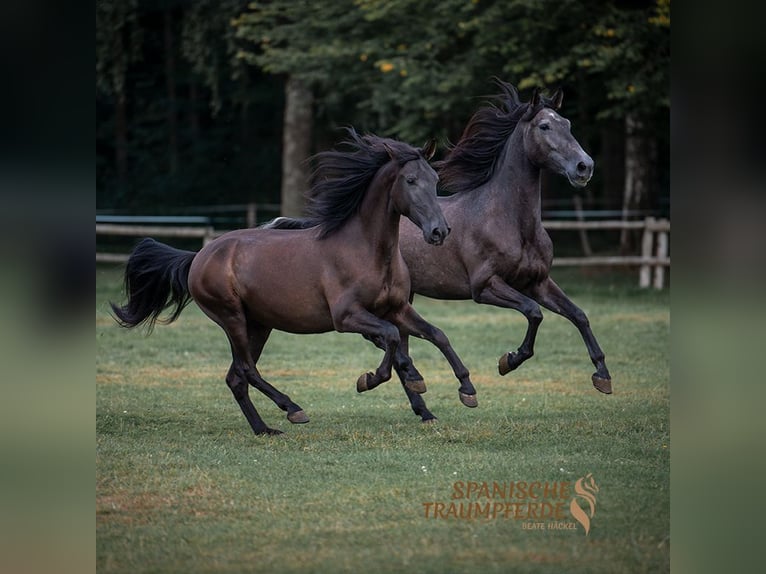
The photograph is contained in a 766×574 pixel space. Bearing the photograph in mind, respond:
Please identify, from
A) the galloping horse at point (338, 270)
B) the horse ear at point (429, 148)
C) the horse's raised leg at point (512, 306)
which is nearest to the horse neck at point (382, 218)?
the galloping horse at point (338, 270)

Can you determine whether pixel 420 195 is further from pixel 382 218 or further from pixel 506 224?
pixel 506 224

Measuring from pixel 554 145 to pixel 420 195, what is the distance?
58.8 inches

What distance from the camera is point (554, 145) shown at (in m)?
7.62

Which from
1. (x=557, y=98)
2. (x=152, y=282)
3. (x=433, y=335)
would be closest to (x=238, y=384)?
(x=152, y=282)

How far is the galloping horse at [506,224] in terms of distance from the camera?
7594 mm

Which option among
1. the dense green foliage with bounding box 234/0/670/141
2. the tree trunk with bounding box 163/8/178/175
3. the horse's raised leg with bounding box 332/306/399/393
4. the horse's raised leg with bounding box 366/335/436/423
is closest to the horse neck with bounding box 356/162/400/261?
the horse's raised leg with bounding box 332/306/399/393

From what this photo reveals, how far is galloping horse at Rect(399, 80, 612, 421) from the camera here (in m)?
7.59

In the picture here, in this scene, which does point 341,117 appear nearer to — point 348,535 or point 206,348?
point 206,348

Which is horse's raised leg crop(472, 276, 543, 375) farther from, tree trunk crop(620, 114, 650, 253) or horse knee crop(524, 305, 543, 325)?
tree trunk crop(620, 114, 650, 253)

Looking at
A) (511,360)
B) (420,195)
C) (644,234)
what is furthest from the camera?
(644,234)

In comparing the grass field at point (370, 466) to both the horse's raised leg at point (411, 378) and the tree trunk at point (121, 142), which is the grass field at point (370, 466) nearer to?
the horse's raised leg at point (411, 378)

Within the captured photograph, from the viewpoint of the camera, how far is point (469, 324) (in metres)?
14.6
